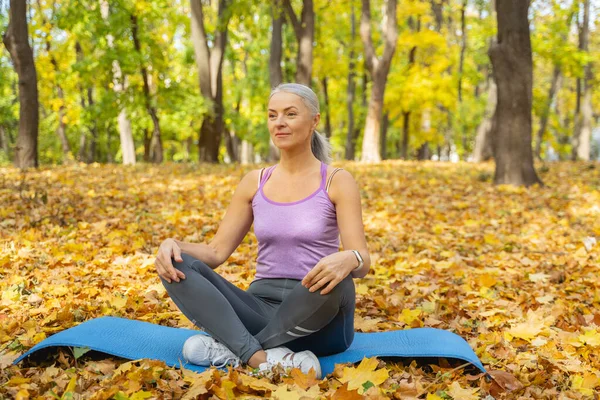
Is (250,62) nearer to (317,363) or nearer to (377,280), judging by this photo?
(377,280)

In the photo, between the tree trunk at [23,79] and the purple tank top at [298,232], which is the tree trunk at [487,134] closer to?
the tree trunk at [23,79]

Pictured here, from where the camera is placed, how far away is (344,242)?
2904 mm

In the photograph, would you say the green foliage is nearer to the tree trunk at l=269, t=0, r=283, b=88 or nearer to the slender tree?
the tree trunk at l=269, t=0, r=283, b=88

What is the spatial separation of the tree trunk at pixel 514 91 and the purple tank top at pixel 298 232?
733cm

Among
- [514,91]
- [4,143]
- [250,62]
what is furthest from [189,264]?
[4,143]

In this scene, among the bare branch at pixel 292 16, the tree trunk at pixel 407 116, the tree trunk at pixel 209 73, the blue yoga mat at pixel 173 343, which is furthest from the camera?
the tree trunk at pixel 407 116

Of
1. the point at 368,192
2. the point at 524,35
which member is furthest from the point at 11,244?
the point at 524,35

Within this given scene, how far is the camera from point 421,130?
2369cm

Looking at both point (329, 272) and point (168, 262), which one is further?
point (168, 262)

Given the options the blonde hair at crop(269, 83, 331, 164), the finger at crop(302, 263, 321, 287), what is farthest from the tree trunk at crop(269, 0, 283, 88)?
the finger at crop(302, 263, 321, 287)

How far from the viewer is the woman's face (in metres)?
2.95

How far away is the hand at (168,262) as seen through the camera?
8.86 ft

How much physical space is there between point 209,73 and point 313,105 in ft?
36.4

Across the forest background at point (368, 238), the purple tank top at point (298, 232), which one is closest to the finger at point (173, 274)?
the forest background at point (368, 238)
